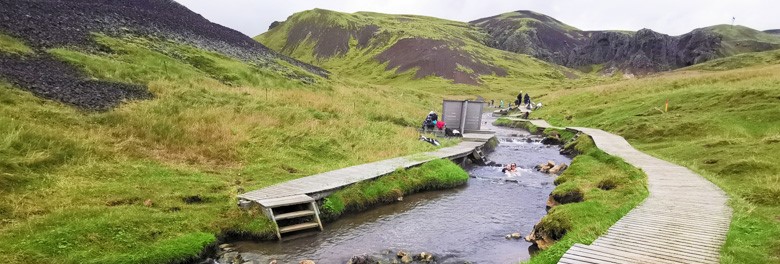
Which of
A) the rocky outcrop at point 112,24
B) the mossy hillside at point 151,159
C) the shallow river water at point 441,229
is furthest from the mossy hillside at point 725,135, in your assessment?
the rocky outcrop at point 112,24

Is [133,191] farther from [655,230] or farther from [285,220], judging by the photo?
[655,230]

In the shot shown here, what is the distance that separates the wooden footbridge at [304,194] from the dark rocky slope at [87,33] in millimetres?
11125

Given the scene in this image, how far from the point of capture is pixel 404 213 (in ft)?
65.2

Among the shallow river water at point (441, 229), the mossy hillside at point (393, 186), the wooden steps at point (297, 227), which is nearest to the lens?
the shallow river water at point (441, 229)

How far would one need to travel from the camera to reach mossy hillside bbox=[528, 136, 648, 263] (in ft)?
41.3

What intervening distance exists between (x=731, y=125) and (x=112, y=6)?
60.7m

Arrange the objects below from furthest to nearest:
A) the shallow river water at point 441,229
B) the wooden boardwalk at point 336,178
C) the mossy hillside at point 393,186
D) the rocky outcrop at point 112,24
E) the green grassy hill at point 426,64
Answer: the green grassy hill at point 426,64 < the rocky outcrop at point 112,24 < the mossy hillside at point 393,186 < the wooden boardwalk at point 336,178 < the shallow river water at point 441,229

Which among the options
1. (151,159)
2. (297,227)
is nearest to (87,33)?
(151,159)

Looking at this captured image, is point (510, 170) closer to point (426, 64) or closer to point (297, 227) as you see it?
point (297, 227)

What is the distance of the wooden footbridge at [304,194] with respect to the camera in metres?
16.6

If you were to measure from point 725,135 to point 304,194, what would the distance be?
84.0ft

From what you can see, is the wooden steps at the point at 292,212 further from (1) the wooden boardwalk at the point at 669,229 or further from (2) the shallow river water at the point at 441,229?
(1) the wooden boardwalk at the point at 669,229

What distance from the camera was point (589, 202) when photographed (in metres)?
17.2

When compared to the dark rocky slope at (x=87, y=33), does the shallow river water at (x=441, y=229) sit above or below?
below
